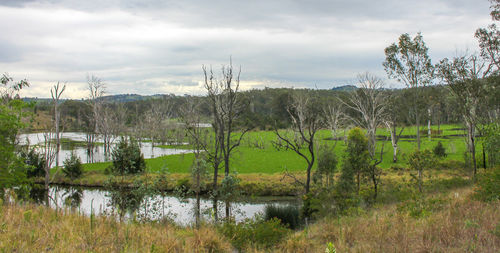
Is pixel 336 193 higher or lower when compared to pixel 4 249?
lower

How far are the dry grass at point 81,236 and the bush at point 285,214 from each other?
16784mm

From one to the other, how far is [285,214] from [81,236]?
68.9 ft

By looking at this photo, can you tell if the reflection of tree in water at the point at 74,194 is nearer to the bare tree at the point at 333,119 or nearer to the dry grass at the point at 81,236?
the dry grass at the point at 81,236

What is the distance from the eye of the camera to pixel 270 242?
10.7 meters

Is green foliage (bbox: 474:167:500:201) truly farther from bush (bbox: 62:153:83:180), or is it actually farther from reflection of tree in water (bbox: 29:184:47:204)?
bush (bbox: 62:153:83:180)

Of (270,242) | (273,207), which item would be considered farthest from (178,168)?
(270,242)

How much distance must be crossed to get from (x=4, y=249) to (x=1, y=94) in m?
29.4

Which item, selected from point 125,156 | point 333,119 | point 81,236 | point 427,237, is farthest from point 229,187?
point 333,119

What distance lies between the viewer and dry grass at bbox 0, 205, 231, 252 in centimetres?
589

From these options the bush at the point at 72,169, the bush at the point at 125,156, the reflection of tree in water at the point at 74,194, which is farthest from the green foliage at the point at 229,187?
the bush at the point at 72,169

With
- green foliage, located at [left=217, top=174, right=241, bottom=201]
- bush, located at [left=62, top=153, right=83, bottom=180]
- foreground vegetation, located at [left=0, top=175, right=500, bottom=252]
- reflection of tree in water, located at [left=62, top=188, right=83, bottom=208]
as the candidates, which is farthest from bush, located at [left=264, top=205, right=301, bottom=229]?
bush, located at [left=62, top=153, right=83, bottom=180]

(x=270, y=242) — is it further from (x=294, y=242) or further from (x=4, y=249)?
(x=4, y=249)

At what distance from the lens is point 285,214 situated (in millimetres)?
26062

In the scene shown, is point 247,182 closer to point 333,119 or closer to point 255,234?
point 255,234
